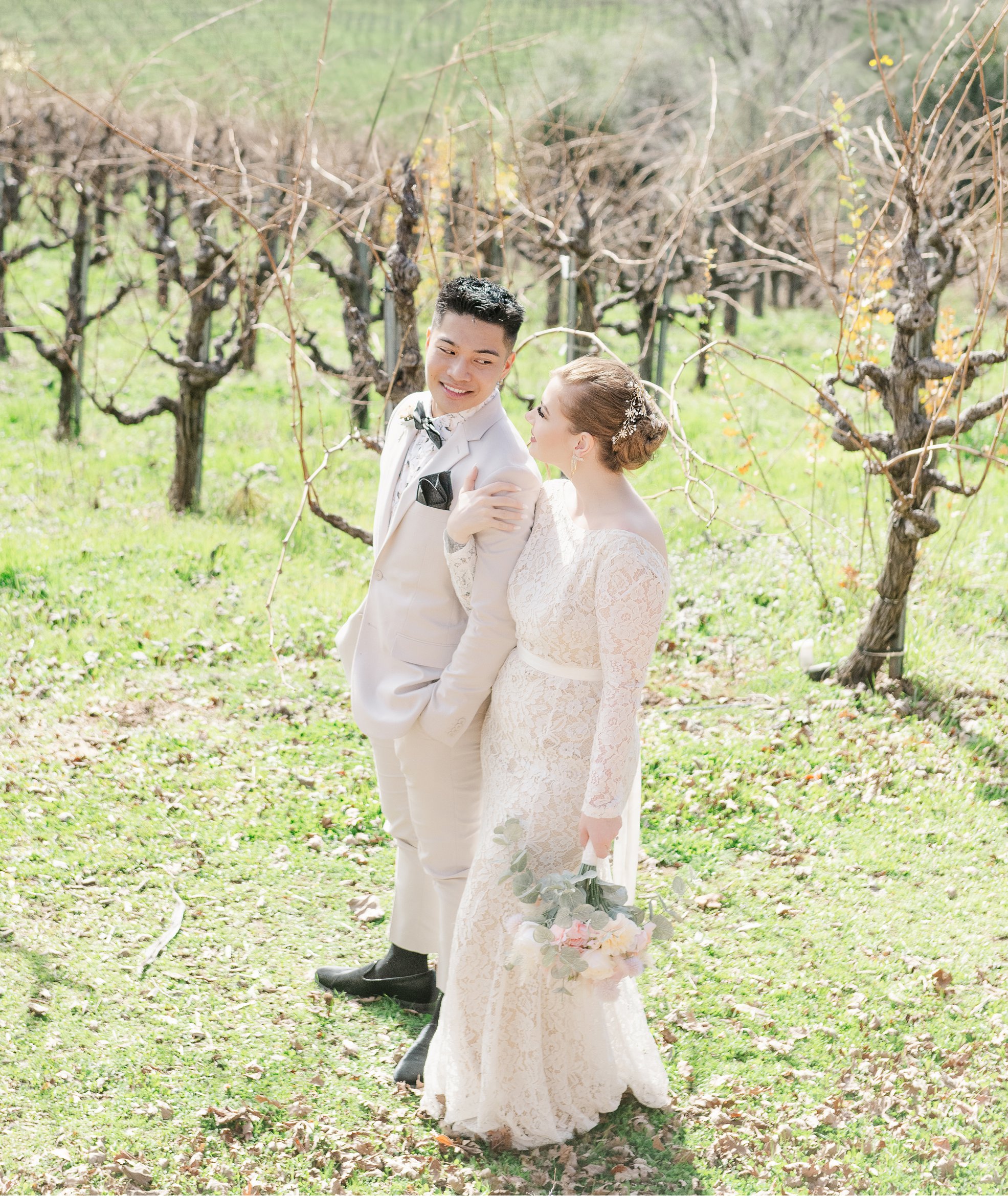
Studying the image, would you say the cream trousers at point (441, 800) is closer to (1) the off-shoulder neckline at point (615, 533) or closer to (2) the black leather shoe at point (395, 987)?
(2) the black leather shoe at point (395, 987)

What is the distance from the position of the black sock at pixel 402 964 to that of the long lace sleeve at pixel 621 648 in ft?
4.06

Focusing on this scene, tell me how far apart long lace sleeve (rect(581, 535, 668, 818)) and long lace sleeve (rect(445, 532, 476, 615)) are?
1.23 ft

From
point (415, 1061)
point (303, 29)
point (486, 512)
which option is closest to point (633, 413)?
point (486, 512)

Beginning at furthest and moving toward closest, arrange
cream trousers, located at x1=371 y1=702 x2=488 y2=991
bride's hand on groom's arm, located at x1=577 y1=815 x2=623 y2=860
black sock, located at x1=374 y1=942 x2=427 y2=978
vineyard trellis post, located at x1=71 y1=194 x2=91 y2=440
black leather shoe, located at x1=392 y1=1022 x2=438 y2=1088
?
1. vineyard trellis post, located at x1=71 y1=194 x2=91 y2=440
2. black sock, located at x1=374 y1=942 x2=427 y2=978
3. black leather shoe, located at x1=392 y1=1022 x2=438 y2=1088
4. cream trousers, located at x1=371 y1=702 x2=488 y2=991
5. bride's hand on groom's arm, located at x1=577 y1=815 x2=623 y2=860

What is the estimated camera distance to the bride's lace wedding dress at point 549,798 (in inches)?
98.6

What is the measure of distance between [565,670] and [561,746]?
0.62ft

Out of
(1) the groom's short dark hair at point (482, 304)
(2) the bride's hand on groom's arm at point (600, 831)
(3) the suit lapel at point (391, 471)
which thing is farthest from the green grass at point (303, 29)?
(2) the bride's hand on groom's arm at point (600, 831)

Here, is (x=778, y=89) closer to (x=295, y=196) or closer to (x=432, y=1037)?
(x=295, y=196)

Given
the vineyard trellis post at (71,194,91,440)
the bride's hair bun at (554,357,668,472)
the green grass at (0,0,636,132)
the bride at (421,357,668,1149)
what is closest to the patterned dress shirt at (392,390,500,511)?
the bride at (421,357,668,1149)

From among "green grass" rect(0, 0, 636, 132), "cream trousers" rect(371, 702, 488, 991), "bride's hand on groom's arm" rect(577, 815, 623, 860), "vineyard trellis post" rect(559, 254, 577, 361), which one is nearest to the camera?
"bride's hand on groom's arm" rect(577, 815, 623, 860)

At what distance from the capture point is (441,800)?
2988 millimetres

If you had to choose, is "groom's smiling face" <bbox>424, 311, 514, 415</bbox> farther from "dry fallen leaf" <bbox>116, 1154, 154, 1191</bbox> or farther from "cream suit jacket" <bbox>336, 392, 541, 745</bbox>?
"dry fallen leaf" <bbox>116, 1154, 154, 1191</bbox>

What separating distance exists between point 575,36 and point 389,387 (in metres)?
25.9

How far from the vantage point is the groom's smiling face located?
2.71m
